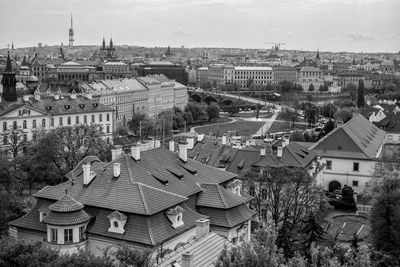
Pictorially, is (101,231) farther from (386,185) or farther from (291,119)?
(291,119)

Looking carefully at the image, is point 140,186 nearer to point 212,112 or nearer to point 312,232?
point 312,232

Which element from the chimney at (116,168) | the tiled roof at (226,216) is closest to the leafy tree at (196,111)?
the tiled roof at (226,216)

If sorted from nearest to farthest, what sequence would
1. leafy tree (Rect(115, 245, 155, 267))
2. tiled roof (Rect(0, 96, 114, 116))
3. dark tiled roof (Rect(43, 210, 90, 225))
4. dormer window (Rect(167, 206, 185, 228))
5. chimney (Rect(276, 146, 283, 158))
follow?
leafy tree (Rect(115, 245, 155, 267)), dark tiled roof (Rect(43, 210, 90, 225)), dormer window (Rect(167, 206, 185, 228)), chimney (Rect(276, 146, 283, 158)), tiled roof (Rect(0, 96, 114, 116))

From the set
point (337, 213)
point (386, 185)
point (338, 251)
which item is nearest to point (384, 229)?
point (386, 185)

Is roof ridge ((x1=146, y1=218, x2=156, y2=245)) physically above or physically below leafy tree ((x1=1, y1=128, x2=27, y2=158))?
above

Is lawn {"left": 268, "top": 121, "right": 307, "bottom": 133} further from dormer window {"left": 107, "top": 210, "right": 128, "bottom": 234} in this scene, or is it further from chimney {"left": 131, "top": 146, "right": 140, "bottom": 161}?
dormer window {"left": 107, "top": 210, "right": 128, "bottom": 234}

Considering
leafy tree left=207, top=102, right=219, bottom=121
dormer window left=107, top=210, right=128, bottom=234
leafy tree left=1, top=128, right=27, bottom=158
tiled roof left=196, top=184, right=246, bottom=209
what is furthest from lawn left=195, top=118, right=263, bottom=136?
dormer window left=107, top=210, right=128, bottom=234

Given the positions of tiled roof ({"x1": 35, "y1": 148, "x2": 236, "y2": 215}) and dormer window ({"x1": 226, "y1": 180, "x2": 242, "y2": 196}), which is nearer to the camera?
tiled roof ({"x1": 35, "y1": 148, "x2": 236, "y2": 215})
